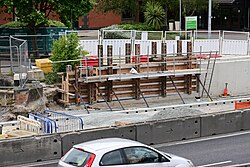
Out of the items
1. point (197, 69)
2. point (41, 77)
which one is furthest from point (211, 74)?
point (41, 77)

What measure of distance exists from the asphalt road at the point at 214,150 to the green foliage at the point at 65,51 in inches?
487

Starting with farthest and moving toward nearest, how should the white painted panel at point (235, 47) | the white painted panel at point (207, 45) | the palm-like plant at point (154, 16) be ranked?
the palm-like plant at point (154, 16)
the white painted panel at point (235, 47)
the white painted panel at point (207, 45)

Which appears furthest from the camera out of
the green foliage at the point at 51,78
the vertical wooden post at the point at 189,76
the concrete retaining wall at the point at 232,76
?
the concrete retaining wall at the point at 232,76

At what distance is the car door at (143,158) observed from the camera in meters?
13.2

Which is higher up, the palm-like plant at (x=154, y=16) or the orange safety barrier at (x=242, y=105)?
the palm-like plant at (x=154, y=16)

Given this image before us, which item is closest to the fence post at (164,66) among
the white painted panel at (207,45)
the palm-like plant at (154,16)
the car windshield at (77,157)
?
the white painted panel at (207,45)

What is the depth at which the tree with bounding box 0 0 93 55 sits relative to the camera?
35844mm

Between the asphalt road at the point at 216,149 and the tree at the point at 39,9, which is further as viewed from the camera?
the tree at the point at 39,9

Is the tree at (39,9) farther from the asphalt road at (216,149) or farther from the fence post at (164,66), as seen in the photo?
the asphalt road at (216,149)

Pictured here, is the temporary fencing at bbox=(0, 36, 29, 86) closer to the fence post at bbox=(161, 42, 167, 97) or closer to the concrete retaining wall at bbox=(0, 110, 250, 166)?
the fence post at bbox=(161, 42, 167, 97)

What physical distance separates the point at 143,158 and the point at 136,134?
6383 millimetres

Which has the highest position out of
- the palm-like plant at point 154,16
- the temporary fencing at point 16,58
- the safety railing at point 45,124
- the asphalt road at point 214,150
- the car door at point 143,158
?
the palm-like plant at point 154,16

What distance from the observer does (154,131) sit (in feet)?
66.3

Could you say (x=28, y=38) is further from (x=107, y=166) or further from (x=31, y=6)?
(x=107, y=166)
